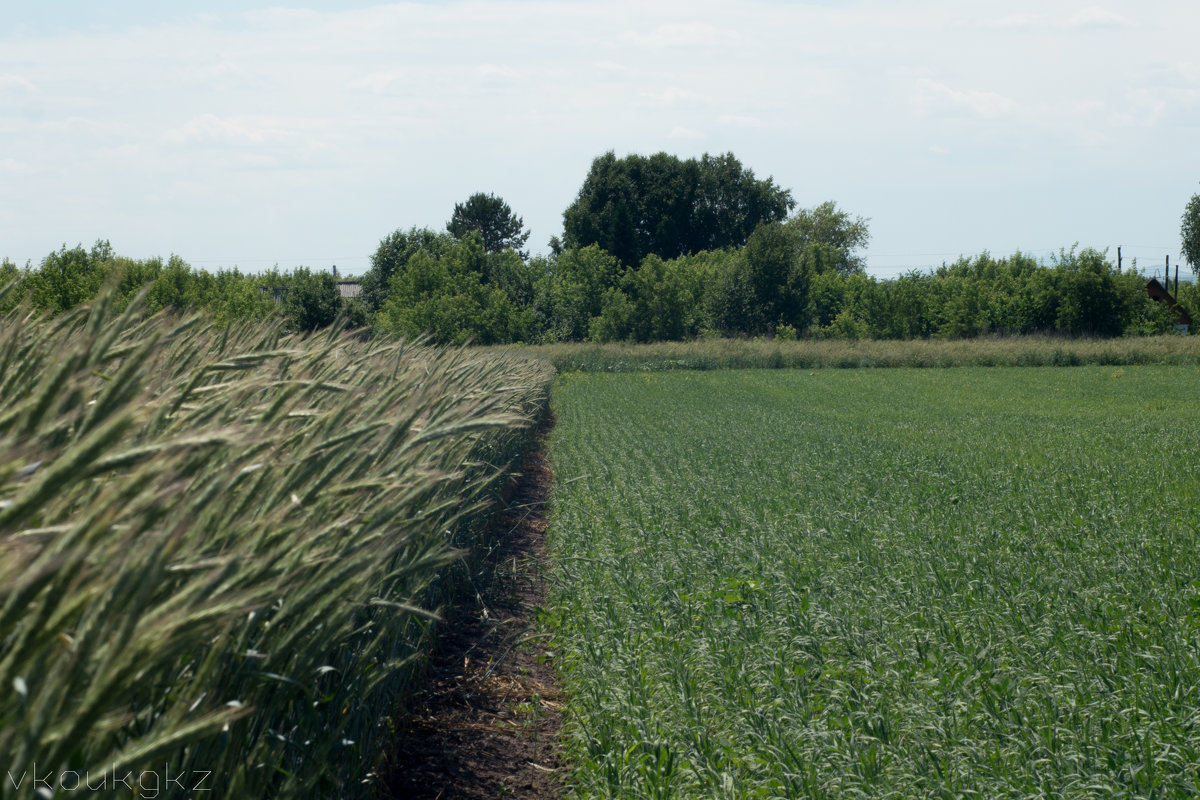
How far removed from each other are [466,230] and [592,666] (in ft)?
333

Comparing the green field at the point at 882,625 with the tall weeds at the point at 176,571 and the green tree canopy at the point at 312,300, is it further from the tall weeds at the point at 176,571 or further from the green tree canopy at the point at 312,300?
the green tree canopy at the point at 312,300

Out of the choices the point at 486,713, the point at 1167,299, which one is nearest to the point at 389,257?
the point at 1167,299

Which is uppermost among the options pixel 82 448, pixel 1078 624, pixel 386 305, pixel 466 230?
pixel 466 230

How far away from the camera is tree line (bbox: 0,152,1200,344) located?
52.9 m

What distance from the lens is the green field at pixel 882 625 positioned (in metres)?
4.23

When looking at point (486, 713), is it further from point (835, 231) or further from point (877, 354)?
point (835, 231)

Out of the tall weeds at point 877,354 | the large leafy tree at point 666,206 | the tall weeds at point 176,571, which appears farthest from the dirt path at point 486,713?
the large leafy tree at point 666,206

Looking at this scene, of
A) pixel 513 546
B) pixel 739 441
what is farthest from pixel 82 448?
pixel 739 441

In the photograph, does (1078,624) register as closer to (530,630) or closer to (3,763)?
(530,630)

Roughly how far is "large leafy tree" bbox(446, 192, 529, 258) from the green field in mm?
92582

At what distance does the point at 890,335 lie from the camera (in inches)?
2474

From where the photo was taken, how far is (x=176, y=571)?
161 cm

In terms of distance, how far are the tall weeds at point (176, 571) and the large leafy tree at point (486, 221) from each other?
103 m

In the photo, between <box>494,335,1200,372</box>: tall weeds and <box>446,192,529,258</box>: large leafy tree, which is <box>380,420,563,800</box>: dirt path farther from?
<box>446,192,529,258</box>: large leafy tree
